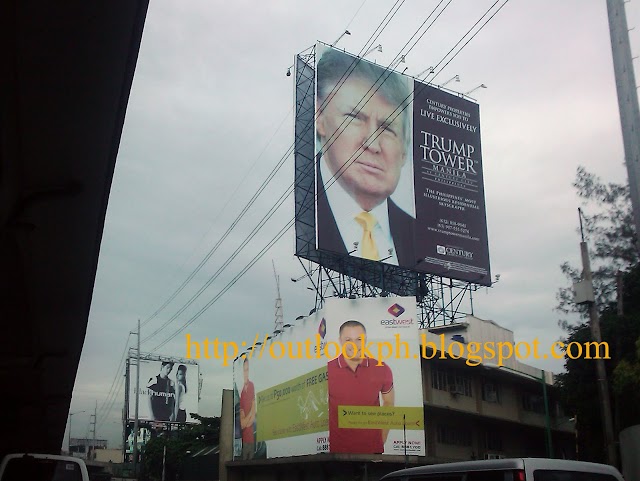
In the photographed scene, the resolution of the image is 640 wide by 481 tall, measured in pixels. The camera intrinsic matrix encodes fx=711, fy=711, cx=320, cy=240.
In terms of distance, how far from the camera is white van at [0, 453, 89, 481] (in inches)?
327

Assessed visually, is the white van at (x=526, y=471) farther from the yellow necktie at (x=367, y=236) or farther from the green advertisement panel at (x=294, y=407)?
the yellow necktie at (x=367, y=236)

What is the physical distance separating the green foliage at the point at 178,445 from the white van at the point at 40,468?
46.6 meters

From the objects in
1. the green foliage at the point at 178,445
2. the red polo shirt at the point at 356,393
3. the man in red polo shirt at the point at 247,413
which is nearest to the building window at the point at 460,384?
the red polo shirt at the point at 356,393

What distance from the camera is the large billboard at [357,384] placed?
1147 inches

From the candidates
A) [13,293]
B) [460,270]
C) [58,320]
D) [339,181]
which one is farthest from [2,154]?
[460,270]

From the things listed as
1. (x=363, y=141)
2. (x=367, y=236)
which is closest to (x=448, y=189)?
(x=363, y=141)

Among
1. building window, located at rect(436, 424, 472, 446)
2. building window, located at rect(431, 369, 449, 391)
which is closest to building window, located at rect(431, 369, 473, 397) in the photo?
building window, located at rect(431, 369, 449, 391)

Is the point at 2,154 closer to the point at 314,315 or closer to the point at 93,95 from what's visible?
the point at 93,95

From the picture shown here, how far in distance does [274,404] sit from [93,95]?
32316 millimetres

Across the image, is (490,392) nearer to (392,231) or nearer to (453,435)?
(453,435)

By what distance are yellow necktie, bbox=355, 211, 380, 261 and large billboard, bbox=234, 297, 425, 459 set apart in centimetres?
207

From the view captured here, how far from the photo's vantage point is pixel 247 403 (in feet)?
129

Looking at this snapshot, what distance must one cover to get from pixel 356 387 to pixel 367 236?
670 cm

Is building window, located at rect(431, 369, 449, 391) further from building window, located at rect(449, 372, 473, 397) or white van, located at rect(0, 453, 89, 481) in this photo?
white van, located at rect(0, 453, 89, 481)
